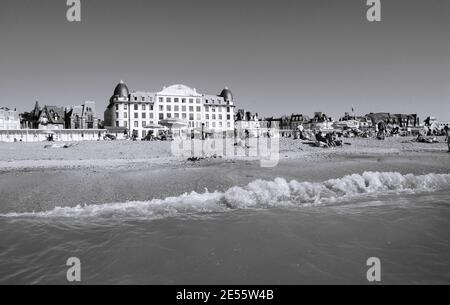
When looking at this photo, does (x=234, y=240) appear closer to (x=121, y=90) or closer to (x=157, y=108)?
(x=157, y=108)

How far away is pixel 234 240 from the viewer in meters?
8.38

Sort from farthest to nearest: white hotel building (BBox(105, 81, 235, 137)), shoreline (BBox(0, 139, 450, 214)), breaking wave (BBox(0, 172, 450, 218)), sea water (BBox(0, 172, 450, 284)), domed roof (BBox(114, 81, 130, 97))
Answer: domed roof (BBox(114, 81, 130, 97)) < white hotel building (BBox(105, 81, 235, 137)) < shoreline (BBox(0, 139, 450, 214)) < breaking wave (BBox(0, 172, 450, 218)) < sea water (BBox(0, 172, 450, 284))

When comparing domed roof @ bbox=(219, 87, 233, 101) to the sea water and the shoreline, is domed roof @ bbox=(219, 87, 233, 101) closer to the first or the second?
the shoreline

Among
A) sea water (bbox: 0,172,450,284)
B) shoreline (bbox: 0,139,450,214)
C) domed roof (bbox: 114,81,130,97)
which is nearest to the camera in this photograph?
sea water (bbox: 0,172,450,284)

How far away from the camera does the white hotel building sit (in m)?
87.1

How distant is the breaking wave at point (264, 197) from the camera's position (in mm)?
11258

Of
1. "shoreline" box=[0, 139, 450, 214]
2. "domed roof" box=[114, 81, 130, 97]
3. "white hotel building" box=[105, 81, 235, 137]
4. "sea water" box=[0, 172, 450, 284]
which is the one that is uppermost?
"domed roof" box=[114, 81, 130, 97]

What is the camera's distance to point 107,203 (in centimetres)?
1271

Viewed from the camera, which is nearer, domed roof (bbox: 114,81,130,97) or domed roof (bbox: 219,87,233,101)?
domed roof (bbox: 114,81,130,97)

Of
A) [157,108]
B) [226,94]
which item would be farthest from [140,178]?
[226,94]

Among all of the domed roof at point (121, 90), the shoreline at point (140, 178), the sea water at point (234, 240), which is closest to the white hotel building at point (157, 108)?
the domed roof at point (121, 90)

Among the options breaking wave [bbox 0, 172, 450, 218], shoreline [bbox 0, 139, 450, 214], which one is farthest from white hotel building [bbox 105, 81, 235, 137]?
breaking wave [bbox 0, 172, 450, 218]
